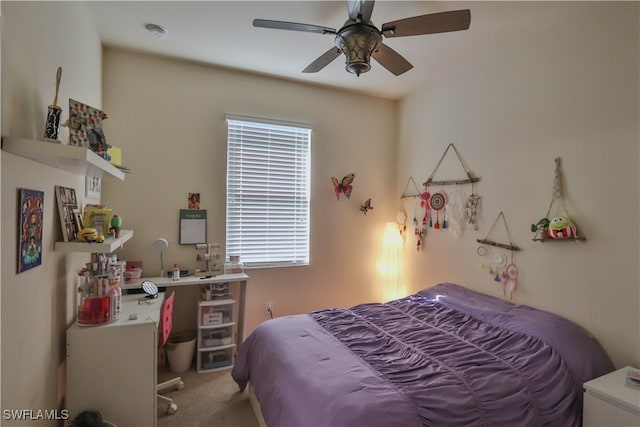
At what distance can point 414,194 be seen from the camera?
3.69 m

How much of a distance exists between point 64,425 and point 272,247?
2.05 metres

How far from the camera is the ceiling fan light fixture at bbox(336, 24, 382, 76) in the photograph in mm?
1730

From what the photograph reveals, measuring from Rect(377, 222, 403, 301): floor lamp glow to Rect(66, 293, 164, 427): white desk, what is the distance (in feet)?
8.77

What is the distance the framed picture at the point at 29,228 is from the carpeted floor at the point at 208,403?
55.8 inches

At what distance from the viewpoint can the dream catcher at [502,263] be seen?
2609 millimetres

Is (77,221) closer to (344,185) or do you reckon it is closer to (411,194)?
(344,185)

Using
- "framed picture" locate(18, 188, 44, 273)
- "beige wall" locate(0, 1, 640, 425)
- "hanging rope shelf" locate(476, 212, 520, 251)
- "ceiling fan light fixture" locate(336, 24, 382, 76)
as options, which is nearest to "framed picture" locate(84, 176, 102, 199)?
"beige wall" locate(0, 1, 640, 425)

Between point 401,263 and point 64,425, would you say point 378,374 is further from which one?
point 401,263

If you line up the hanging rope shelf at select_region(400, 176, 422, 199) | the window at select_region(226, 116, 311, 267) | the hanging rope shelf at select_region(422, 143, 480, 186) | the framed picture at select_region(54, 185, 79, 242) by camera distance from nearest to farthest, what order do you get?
the framed picture at select_region(54, 185, 79, 242)
the hanging rope shelf at select_region(422, 143, 480, 186)
the window at select_region(226, 116, 311, 267)
the hanging rope shelf at select_region(400, 176, 422, 199)

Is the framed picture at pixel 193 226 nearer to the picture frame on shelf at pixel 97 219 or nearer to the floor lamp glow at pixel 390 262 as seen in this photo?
the picture frame on shelf at pixel 97 219

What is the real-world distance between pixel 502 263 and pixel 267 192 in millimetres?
2288

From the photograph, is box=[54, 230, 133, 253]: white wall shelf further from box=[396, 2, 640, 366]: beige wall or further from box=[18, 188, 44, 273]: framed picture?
box=[396, 2, 640, 366]: beige wall

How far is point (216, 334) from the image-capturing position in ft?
9.86

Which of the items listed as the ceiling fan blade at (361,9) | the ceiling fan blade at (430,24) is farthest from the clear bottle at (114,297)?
the ceiling fan blade at (430,24)
